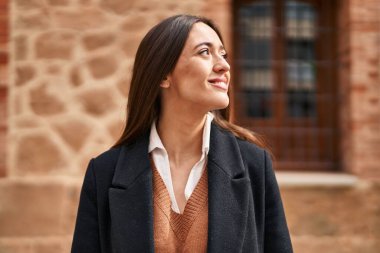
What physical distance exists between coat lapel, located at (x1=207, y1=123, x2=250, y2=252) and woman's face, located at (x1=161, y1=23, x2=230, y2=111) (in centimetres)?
16

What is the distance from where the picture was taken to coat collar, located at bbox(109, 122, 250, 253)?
1.72 meters

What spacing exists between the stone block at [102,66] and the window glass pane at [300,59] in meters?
1.64

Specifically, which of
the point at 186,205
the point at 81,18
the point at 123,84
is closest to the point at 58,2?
the point at 81,18

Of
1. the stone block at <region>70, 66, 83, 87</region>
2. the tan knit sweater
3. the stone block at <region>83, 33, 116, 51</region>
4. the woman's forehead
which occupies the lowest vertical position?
the tan knit sweater

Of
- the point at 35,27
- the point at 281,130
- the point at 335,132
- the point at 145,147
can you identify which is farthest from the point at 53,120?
the point at 145,147

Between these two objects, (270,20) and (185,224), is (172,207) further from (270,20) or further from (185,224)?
(270,20)

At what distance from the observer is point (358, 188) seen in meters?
4.92

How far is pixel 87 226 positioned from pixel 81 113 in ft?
10.3

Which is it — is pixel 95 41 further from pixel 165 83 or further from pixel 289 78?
pixel 165 83

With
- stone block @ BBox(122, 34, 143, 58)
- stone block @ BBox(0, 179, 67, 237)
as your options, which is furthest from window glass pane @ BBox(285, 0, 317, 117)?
stone block @ BBox(0, 179, 67, 237)

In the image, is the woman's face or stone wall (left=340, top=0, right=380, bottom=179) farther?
stone wall (left=340, top=0, right=380, bottom=179)

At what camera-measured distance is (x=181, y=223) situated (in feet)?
5.75

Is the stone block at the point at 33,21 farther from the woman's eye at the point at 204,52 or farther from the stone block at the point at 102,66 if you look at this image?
the woman's eye at the point at 204,52

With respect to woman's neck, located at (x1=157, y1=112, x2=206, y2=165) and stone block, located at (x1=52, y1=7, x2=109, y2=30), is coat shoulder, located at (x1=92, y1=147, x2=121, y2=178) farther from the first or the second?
stone block, located at (x1=52, y1=7, x2=109, y2=30)
